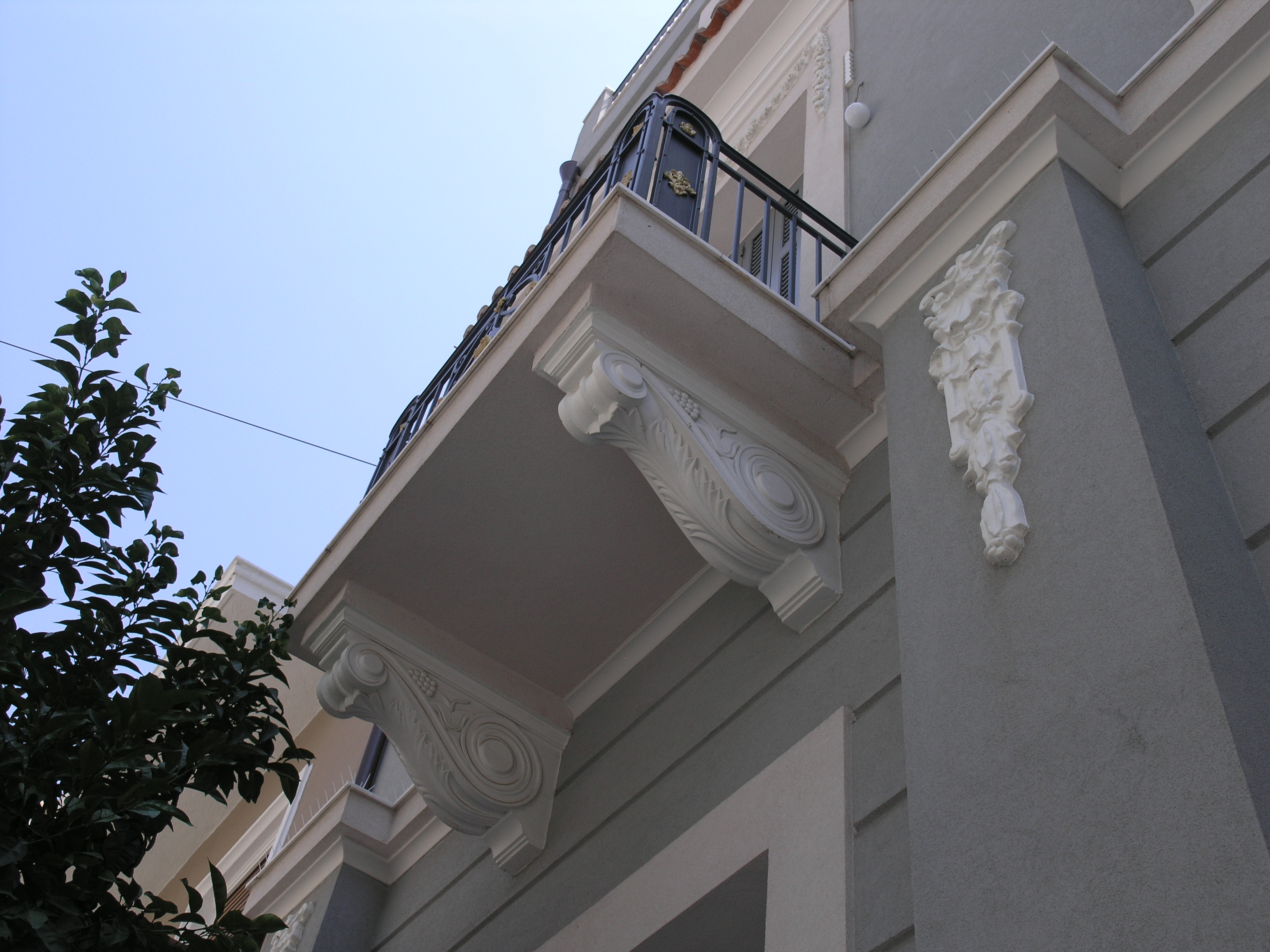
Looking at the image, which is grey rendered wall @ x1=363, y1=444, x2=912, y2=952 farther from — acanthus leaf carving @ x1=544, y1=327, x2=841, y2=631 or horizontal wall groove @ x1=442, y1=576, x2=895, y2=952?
acanthus leaf carving @ x1=544, y1=327, x2=841, y2=631

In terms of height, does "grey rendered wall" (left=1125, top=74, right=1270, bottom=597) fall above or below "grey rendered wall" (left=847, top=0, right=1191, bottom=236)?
below

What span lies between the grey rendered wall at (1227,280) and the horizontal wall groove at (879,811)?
3.55 feet

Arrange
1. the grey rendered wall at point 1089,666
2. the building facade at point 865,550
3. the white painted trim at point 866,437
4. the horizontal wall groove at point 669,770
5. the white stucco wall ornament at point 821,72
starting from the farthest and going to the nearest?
the white stucco wall ornament at point 821,72 → the white painted trim at point 866,437 → the horizontal wall groove at point 669,770 → the building facade at point 865,550 → the grey rendered wall at point 1089,666

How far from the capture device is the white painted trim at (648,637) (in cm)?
464

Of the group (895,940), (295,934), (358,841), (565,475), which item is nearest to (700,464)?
(565,475)

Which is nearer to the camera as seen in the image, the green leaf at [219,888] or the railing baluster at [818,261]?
the green leaf at [219,888]

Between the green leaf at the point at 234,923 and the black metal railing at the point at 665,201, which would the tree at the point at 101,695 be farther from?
the black metal railing at the point at 665,201

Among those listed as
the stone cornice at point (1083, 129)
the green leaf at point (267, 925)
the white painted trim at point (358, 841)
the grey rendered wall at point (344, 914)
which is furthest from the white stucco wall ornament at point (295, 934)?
the stone cornice at point (1083, 129)

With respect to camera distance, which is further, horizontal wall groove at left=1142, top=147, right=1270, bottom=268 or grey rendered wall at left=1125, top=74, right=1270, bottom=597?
horizontal wall groove at left=1142, top=147, right=1270, bottom=268

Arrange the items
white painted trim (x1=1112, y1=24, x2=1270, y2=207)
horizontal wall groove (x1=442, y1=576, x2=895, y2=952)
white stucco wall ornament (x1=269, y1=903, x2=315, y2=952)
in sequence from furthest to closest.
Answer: white stucco wall ornament (x1=269, y1=903, x2=315, y2=952)
horizontal wall groove (x1=442, y1=576, x2=895, y2=952)
white painted trim (x1=1112, y1=24, x2=1270, y2=207)

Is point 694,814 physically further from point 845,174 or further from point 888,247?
point 845,174

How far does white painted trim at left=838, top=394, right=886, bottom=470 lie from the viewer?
414cm

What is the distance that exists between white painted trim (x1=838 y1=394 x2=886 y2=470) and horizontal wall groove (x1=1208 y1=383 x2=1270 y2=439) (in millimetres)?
1452

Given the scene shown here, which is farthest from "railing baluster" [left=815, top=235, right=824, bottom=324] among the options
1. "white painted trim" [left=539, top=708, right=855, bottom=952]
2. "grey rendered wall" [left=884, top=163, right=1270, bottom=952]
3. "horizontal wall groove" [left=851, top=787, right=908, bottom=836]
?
"horizontal wall groove" [left=851, top=787, right=908, bottom=836]
